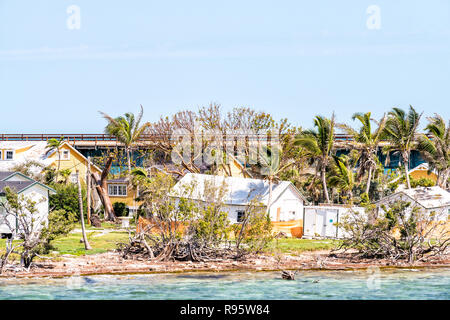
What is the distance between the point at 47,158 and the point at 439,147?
34841mm

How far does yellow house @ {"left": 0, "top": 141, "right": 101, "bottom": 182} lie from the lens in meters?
60.1

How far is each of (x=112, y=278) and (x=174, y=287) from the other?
2984 millimetres

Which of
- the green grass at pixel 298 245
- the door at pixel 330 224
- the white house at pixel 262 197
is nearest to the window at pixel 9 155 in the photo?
the white house at pixel 262 197

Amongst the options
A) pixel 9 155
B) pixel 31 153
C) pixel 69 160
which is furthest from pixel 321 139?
pixel 9 155

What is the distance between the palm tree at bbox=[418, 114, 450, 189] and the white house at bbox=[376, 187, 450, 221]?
726 centimetres

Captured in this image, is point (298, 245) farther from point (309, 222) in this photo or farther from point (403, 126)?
point (403, 126)

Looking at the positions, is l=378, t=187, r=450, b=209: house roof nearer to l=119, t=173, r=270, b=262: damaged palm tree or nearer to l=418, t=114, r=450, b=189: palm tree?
l=418, t=114, r=450, b=189: palm tree

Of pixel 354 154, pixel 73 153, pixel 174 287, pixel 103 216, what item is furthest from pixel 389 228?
pixel 73 153

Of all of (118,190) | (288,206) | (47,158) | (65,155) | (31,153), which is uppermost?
(31,153)

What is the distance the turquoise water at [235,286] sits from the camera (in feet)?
78.9

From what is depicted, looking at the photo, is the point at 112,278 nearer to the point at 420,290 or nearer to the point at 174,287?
the point at 174,287

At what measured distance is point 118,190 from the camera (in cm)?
5900

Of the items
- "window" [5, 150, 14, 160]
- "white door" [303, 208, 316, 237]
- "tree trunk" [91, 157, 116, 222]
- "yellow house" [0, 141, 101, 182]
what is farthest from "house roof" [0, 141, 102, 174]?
"white door" [303, 208, 316, 237]
